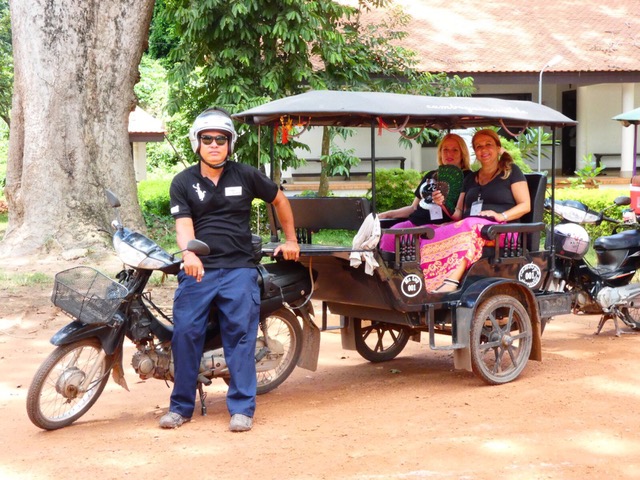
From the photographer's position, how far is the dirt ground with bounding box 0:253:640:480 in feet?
16.5

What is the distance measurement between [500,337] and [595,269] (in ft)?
7.44

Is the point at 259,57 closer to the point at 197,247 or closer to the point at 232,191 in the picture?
the point at 232,191

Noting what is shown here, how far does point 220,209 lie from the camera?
5.95 m

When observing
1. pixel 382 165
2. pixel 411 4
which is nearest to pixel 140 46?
pixel 382 165

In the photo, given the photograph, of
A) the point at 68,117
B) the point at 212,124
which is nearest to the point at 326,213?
the point at 212,124

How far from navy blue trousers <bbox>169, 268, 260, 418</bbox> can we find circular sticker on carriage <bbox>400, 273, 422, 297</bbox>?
1208 mm

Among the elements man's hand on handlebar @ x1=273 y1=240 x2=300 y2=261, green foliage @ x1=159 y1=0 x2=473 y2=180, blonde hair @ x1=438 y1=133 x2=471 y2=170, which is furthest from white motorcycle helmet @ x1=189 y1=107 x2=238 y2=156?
green foliage @ x1=159 y1=0 x2=473 y2=180

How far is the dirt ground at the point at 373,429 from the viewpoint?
198 inches

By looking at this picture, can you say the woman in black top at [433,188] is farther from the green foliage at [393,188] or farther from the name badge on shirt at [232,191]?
the green foliage at [393,188]

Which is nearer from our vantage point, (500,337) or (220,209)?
(220,209)

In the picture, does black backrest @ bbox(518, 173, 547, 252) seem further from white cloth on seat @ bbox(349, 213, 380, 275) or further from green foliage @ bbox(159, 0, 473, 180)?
green foliage @ bbox(159, 0, 473, 180)

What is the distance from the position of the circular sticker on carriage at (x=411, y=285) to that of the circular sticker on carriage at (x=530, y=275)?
985 mm

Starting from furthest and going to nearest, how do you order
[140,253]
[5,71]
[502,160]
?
[5,71] → [502,160] → [140,253]

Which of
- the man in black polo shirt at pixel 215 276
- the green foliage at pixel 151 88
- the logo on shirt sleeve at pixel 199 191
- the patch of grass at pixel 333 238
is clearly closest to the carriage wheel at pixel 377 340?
the man in black polo shirt at pixel 215 276
